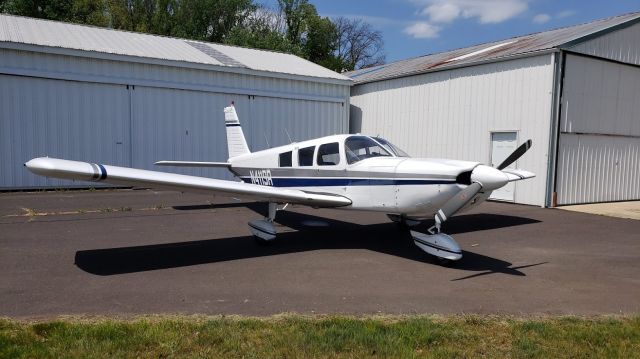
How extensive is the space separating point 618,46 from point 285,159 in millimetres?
12846

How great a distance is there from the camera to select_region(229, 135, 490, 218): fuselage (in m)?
7.11

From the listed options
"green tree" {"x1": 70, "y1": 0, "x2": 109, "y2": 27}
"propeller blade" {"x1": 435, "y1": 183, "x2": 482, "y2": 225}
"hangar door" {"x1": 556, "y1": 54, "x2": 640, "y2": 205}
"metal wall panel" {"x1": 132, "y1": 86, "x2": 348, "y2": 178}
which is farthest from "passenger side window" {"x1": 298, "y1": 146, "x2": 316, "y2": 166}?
"green tree" {"x1": 70, "y1": 0, "x2": 109, "y2": 27}

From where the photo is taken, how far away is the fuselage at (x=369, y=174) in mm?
7109

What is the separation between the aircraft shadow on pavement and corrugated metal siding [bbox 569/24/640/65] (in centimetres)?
744

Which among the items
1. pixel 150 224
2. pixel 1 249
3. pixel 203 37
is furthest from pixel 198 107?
pixel 203 37

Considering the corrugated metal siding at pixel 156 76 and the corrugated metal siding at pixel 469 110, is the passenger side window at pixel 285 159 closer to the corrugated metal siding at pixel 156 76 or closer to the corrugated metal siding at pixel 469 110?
the corrugated metal siding at pixel 469 110

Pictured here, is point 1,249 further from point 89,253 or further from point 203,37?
point 203,37

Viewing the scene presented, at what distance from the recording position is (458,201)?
6836mm

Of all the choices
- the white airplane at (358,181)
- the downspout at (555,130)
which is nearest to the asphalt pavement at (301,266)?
the white airplane at (358,181)

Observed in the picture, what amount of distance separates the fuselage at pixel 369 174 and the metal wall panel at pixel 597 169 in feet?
29.1

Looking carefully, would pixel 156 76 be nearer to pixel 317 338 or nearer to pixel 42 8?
pixel 317 338

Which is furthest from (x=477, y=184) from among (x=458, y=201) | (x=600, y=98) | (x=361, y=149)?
(x=600, y=98)

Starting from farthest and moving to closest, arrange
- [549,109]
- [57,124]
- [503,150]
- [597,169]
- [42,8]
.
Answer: [42,8] → [57,124] → [597,169] → [503,150] → [549,109]

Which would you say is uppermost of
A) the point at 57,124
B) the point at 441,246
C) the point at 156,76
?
the point at 156,76
